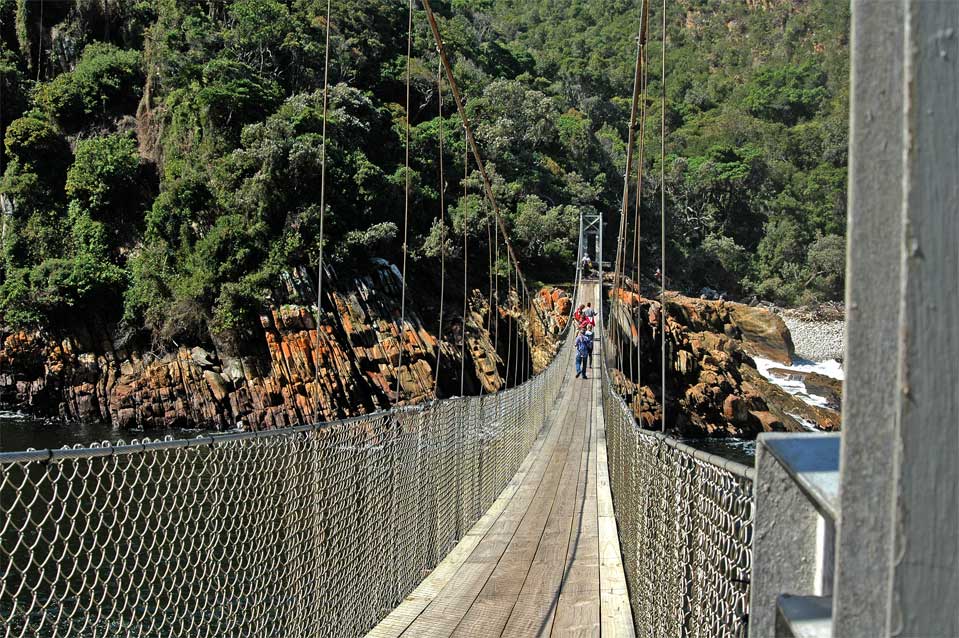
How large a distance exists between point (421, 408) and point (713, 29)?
73.8 metres

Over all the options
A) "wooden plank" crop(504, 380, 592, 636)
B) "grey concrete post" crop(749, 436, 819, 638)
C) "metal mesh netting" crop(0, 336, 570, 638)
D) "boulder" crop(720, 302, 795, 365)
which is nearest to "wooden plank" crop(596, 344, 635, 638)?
"wooden plank" crop(504, 380, 592, 636)

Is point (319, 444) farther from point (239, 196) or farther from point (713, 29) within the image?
point (713, 29)

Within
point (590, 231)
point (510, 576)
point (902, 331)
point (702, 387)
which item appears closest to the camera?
point (902, 331)

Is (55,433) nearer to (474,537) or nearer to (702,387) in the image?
(702,387)

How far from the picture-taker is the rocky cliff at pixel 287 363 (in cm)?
1875

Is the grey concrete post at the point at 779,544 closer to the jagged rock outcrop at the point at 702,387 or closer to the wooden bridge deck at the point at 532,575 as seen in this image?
the wooden bridge deck at the point at 532,575

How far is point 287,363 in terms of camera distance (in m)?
19.0

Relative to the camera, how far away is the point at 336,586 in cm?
251

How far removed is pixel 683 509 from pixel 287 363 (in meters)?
17.8

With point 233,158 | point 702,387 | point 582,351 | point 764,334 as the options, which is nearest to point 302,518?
point 582,351

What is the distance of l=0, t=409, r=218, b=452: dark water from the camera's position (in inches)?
690

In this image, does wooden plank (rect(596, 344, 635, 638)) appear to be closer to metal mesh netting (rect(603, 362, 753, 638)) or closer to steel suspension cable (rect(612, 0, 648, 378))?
metal mesh netting (rect(603, 362, 753, 638))

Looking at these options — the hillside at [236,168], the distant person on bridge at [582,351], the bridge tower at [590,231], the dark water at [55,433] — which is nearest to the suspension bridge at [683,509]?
the distant person on bridge at [582,351]

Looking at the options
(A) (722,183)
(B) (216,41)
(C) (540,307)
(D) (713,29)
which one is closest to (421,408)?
(C) (540,307)
